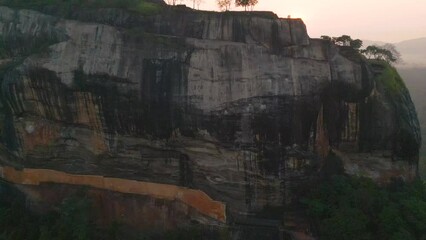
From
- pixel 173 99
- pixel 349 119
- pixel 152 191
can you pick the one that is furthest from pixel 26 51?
pixel 349 119

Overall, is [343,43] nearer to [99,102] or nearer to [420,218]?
[420,218]

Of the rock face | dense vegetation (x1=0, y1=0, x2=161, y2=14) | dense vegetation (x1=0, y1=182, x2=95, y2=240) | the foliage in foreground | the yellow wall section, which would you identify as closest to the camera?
the foliage in foreground

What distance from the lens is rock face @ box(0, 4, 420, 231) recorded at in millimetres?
13516

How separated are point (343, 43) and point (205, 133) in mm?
6857

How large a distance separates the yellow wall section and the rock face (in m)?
0.25

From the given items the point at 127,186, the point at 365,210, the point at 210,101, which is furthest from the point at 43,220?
the point at 365,210

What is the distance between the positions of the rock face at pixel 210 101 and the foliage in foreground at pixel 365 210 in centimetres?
73

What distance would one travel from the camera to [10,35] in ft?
50.4

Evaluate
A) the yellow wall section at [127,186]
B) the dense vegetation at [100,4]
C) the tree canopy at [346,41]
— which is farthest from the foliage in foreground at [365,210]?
the dense vegetation at [100,4]

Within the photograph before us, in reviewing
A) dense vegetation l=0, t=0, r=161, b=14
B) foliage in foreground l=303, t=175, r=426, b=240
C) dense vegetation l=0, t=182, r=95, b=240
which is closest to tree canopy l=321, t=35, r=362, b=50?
foliage in foreground l=303, t=175, r=426, b=240

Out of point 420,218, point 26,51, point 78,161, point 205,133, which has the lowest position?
point 420,218

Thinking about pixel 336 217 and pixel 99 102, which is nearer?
pixel 336 217

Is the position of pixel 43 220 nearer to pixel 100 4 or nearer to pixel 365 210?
pixel 100 4

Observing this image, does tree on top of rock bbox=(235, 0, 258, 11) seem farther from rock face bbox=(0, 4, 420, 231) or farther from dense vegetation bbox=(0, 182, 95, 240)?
dense vegetation bbox=(0, 182, 95, 240)
